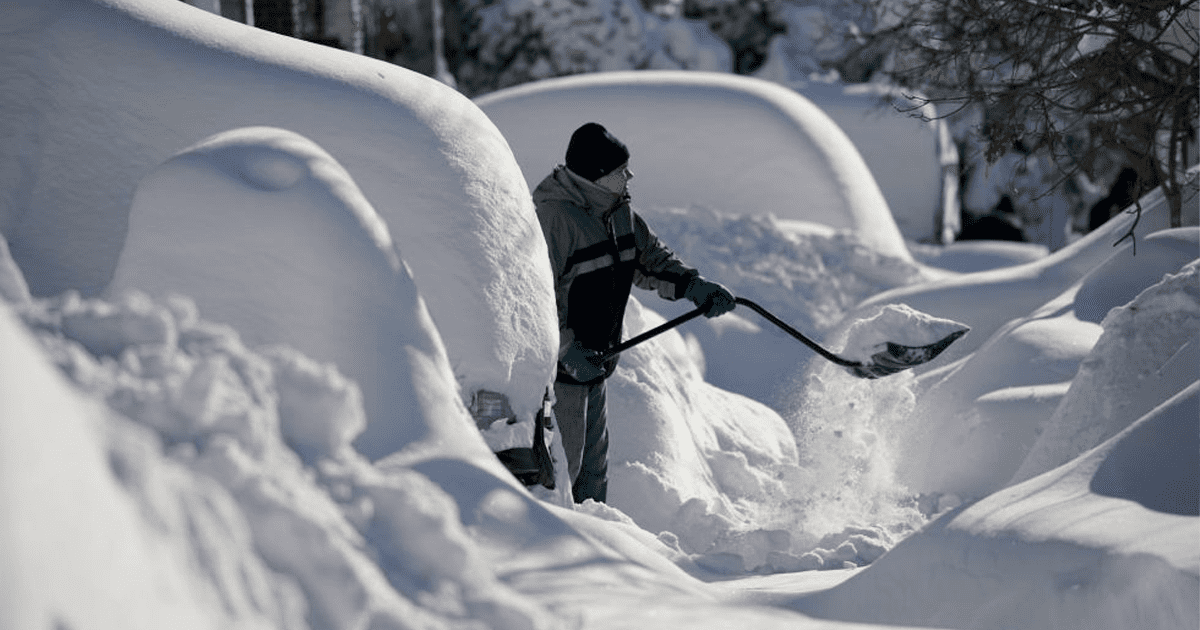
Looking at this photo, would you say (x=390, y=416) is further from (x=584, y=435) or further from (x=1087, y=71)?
(x=1087, y=71)

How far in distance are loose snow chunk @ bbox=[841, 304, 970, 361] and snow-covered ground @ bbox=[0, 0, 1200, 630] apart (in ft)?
0.18

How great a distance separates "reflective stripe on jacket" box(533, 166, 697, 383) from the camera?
444 cm

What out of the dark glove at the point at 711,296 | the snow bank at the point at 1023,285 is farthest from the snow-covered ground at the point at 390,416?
the snow bank at the point at 1023,285

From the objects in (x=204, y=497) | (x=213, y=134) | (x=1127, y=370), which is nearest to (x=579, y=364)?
(x=213, y=134)

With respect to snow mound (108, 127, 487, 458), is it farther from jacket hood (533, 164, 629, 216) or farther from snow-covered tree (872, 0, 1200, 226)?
snow-covered tree (872, 0, 1200, 226)

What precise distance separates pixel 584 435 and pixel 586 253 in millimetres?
675

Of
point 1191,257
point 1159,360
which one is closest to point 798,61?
point 1191,257

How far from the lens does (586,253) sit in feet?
14.7

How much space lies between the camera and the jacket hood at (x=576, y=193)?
447 cm

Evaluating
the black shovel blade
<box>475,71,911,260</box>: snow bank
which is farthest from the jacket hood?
<box>475,71,911,260</box>: snow bank

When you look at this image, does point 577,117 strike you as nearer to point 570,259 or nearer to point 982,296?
point 982,296

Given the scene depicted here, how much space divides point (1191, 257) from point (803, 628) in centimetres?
394

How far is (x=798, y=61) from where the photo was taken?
77.6 feet

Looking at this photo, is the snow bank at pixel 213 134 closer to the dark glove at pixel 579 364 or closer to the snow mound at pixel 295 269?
the snow mound at pixel 295 269
